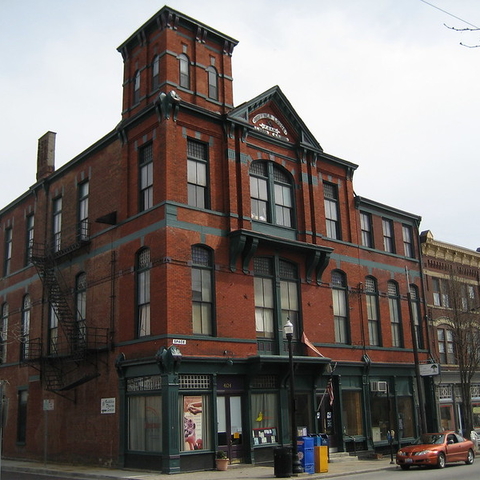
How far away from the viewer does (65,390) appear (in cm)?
2800

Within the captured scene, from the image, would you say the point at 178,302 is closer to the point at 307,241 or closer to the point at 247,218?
the point at 247,218

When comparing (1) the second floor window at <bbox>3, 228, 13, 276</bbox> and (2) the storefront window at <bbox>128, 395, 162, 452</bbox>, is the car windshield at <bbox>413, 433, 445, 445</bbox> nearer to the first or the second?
(2) the storefront window at <bbox>128, 395, 162, 452</bbox>

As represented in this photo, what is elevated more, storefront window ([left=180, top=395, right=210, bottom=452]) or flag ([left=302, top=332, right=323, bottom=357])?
flag ([left=302, top=332, right=323, bottom=357])

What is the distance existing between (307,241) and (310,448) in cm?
1018

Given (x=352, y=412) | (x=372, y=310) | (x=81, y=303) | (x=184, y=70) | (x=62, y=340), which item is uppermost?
(x=184, y=70)

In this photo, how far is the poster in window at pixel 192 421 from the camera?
907 inches

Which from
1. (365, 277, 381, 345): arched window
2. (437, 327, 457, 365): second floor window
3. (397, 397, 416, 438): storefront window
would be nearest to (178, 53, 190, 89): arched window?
(365, 277, 381, 345): arched window

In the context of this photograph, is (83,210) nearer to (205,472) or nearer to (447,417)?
(205,472)

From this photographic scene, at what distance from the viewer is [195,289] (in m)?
24.9

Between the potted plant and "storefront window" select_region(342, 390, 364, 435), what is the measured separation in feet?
27.5

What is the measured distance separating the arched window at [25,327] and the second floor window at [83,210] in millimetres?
6578

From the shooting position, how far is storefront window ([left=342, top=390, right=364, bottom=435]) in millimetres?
30062

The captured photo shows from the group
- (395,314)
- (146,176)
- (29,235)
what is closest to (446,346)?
(395,314)

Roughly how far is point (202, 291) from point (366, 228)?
13.6 m
